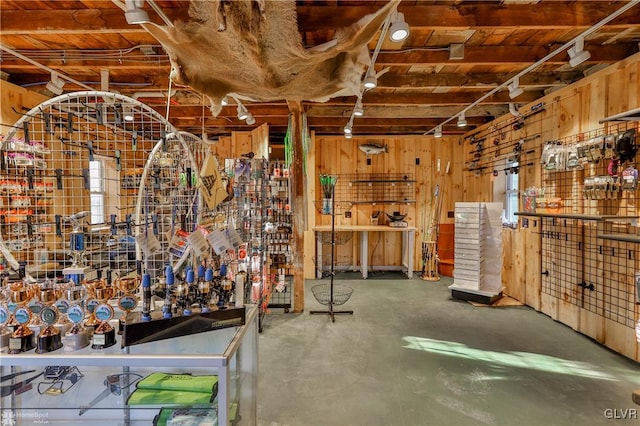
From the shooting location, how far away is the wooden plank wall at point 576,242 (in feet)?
9.86

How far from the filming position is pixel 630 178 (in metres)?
2.80

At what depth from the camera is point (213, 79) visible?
1.40 metres

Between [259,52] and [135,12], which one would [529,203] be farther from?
[135,12]

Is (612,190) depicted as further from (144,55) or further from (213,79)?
(144,55)

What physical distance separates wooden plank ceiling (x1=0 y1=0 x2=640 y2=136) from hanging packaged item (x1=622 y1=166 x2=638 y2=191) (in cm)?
113

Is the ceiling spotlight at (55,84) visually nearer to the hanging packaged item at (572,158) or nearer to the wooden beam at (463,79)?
the wooden beam at (463,79)

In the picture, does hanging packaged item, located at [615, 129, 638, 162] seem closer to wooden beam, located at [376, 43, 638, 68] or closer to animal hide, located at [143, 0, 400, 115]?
wooden beam, located at [376, 43, 638, 68]

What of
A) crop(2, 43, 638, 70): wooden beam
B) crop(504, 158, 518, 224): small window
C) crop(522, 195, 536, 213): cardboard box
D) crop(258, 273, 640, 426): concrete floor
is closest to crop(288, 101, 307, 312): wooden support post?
crop(258, 273, 640, 426): concrete floor

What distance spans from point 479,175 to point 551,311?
267 centimetres

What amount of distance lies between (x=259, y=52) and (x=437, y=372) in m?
A: 2.80

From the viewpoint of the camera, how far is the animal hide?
3.42 ft

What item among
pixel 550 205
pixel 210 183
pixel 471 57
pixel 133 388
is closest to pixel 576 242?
pixel 550 205

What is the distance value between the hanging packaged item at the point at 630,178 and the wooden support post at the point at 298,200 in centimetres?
319

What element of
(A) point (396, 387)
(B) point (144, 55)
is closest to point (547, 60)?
(A) point (396, 387)
